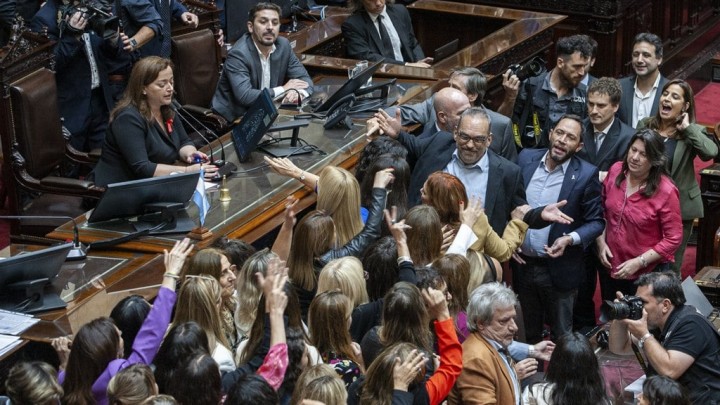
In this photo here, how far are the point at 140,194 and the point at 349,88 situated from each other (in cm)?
193

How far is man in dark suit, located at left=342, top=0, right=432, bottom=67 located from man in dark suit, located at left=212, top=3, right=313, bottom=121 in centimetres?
74

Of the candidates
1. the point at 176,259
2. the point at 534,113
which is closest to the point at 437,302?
the point at 176,259

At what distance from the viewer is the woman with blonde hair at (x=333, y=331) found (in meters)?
4.30

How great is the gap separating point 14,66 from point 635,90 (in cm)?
329

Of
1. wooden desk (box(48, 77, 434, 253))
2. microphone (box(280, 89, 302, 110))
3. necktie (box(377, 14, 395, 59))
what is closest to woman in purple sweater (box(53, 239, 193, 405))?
wooden desk (box(48, 77, 434, 253))

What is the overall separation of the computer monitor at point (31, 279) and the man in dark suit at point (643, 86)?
134 inches

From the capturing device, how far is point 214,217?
5656 millimetres

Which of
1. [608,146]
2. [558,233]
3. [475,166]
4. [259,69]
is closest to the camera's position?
[475,166]

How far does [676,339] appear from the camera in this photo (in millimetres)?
4941

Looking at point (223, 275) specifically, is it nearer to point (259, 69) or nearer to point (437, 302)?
point (437, 302)

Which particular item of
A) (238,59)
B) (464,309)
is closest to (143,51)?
(238,59)

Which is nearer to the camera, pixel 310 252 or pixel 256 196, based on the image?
pixel 310 252

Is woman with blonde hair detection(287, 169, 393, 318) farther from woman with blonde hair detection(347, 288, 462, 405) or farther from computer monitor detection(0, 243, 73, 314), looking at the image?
computer monitor detection(0, 243, 73, 314)

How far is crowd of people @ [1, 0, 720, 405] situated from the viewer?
4.09m
